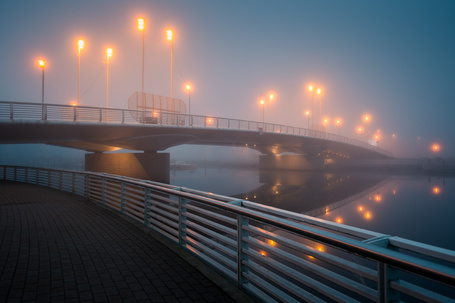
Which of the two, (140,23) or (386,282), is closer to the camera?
(386,282)

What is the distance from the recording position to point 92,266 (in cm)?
458

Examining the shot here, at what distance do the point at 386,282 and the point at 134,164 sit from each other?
95.2ft

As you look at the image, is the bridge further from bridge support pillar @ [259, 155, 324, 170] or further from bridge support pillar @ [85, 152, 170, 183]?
bridge support pillar @ [259, 155, 324, 170]

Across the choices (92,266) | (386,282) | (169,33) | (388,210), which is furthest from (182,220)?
(169,33)

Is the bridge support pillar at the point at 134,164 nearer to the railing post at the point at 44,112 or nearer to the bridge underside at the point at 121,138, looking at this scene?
the bridge underside at the point at 121,138

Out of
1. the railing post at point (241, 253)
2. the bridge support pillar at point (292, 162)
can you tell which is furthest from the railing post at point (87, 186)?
the bridge support pillar at point (292, 162)

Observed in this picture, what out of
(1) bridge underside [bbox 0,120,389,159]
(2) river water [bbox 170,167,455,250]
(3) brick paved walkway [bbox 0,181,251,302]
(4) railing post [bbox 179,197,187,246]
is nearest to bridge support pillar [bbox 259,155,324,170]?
(1) bridge underside [bbox 0,120,389,159]

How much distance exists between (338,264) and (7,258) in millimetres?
5109

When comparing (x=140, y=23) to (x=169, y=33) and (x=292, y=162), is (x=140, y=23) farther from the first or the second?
(x=292, y=162)

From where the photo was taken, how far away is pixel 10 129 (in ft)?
63.7

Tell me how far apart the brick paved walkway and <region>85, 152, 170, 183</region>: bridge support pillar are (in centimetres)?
2189

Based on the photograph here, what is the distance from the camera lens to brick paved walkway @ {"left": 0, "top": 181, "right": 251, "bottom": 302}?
3.66m

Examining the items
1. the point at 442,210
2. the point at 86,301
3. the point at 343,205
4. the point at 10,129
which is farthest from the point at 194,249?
the point at 442,210

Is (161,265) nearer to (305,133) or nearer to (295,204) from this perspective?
(295,204)
